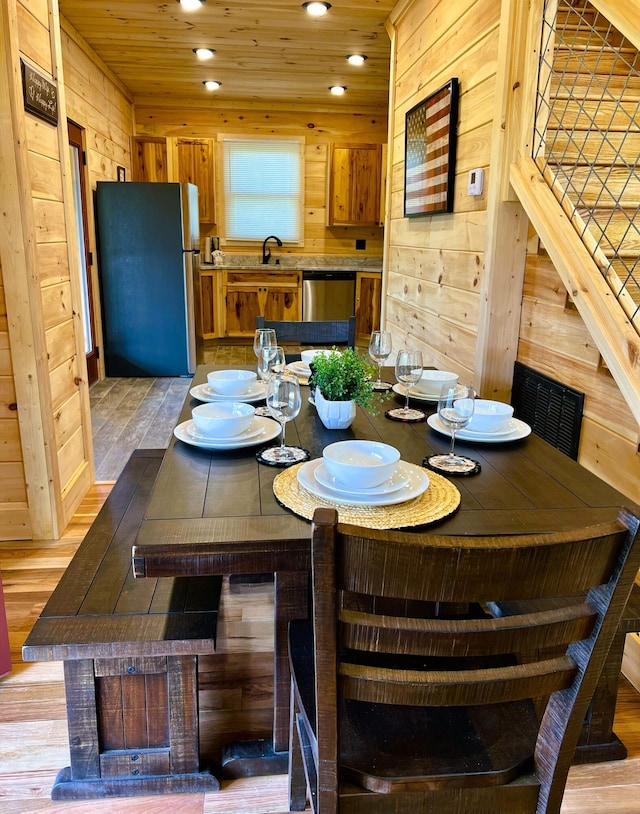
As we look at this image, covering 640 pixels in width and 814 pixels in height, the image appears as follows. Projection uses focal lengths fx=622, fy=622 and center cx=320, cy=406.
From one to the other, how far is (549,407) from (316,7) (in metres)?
3.18

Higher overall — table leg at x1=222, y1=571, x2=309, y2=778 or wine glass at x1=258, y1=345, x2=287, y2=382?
wine glass at x1=258, y1=345, x2=287, y2=382

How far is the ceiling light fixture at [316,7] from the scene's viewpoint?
3.93 m

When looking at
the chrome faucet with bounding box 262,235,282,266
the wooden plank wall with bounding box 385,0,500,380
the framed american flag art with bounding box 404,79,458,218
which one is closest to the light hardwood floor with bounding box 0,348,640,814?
the wooden plank wall with bounding box 385,0,500,380

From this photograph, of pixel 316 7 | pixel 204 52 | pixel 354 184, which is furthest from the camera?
pixel 354 184

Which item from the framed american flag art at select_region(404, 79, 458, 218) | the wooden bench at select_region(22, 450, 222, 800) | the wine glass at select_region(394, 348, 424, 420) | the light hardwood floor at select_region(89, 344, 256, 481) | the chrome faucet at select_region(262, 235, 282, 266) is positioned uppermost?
the framed american flag art at select_region(404, 79, 458, 218)

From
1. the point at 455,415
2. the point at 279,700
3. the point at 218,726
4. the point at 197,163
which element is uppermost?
the point at 197,163

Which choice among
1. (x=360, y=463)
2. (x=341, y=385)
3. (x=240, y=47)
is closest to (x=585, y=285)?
(x=341, y=385)

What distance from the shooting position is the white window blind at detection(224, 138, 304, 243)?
7262mm

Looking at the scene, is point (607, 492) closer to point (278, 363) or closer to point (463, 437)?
point (463, 437)

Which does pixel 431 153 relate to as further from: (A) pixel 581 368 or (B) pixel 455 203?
(A) pixel 581 368

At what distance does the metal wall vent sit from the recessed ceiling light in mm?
4071

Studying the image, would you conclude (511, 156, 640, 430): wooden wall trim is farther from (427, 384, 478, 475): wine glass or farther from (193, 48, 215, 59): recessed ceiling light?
(193, 48, 215, 59): recessed ceiling light

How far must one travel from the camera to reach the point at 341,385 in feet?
5.50

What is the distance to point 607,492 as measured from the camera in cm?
136
